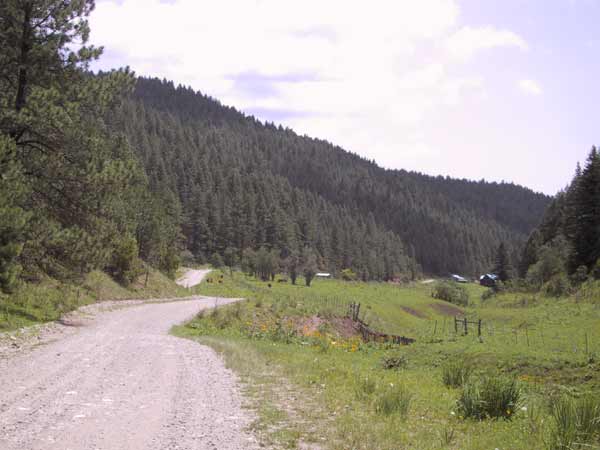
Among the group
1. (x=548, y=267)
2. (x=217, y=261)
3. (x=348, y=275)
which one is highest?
(x=548, y=267)

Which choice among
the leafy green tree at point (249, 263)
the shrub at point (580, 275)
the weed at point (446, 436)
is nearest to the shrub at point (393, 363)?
the weed at point (446, 436)

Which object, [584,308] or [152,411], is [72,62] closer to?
[152,411]

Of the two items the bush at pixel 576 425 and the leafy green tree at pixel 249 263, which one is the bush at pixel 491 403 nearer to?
the bush at pixel 576 425

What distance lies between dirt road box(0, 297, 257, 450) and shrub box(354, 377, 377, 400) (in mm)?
2441

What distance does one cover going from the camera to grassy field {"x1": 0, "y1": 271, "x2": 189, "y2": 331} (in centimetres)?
2014

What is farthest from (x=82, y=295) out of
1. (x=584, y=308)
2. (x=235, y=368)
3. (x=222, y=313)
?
(x=584, y=308)

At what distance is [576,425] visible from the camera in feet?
23.1

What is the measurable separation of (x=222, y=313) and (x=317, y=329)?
274 inches

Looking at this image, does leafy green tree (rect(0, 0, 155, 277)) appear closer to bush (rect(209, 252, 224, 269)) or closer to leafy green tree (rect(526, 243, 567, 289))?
leafy green tree (rect(526, 243, 567, 289))

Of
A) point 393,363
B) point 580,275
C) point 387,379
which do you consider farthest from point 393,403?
point 580,275

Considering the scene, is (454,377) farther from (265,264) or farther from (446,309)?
(265,264)

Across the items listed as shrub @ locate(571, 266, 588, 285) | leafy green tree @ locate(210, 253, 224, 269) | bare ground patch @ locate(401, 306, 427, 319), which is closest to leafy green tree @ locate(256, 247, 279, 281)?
leafy green tree @ locate(210, 253, 224, 269)

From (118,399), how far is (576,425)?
7.55m

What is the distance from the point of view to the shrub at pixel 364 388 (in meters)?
10.4
